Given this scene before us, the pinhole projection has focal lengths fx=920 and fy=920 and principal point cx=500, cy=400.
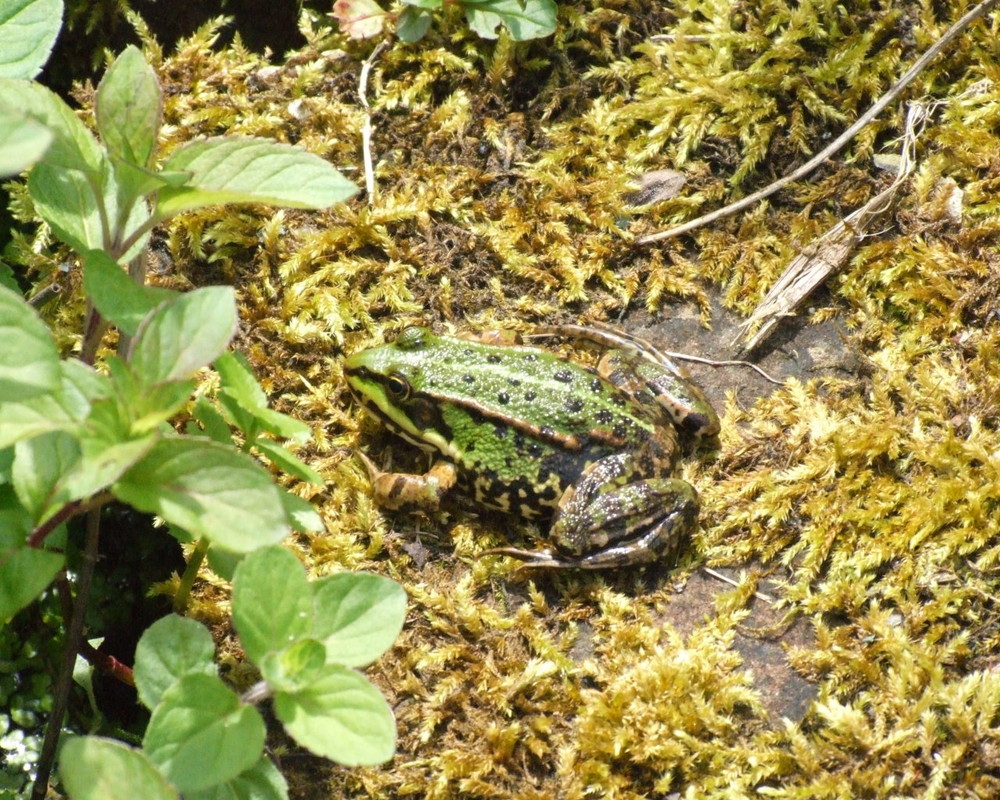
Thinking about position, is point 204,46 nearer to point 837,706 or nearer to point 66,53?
point 66,53

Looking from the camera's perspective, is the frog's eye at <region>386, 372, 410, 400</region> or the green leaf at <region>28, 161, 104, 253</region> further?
the frog's eye at <region>386, 372, 410, 400</region>

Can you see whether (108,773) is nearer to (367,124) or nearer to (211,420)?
(211,420)

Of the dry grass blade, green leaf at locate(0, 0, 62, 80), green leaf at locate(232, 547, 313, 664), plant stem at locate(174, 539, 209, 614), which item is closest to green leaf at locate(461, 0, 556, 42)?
the dry grass blade

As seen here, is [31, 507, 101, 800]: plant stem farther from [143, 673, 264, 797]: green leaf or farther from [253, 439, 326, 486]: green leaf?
[143, 673, 264, 797]: green leaf

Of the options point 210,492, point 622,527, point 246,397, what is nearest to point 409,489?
point 622,527

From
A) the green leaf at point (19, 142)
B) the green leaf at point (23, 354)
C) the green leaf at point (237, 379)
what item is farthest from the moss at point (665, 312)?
the green leaf at point (19, 142)

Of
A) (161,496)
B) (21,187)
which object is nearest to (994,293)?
(161,496)
